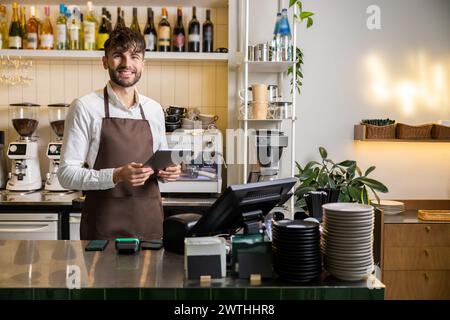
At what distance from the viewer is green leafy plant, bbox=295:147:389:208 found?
132 inches

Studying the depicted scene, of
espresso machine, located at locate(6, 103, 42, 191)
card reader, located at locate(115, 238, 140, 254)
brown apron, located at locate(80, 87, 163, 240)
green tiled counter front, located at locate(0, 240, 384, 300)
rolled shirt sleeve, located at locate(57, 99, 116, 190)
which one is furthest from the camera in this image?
espresso machine, located at locate(6, 103, 42, 191)

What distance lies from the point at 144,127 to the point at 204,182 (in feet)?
3.50

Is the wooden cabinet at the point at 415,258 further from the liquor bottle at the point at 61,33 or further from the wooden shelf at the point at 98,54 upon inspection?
the liquor bottle at the point at 61,33

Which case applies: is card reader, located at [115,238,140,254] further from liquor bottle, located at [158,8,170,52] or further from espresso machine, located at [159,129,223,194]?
liquor bottle, located at [158,8,170,52]

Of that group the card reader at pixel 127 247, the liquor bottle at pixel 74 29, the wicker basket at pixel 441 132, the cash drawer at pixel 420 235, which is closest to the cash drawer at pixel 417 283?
the cash drawer at pixel 420 235

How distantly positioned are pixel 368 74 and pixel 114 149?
7.62 feet

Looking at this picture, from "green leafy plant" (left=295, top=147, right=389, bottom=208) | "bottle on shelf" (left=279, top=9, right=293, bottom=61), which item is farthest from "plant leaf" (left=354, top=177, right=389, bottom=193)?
"bottle on shelf" (left=279, top=9, right=293, bottom=61)

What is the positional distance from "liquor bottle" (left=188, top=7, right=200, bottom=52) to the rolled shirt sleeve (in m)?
1.55

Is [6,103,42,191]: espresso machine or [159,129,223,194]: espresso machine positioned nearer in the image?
[159,129,223,194]: espresso machine

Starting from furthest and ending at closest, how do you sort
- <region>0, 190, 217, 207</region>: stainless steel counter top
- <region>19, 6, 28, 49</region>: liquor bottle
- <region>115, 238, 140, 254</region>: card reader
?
<region>19, 6, 28, 49</region>: liquor bottle < <region>0, 190, 217, 207</region>: stainless steel counter top < <region>115, 238, 140, 254</region>: card reader

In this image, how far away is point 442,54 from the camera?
12.6 ft
